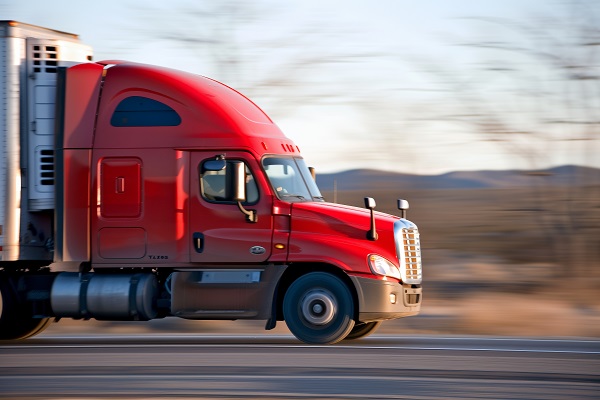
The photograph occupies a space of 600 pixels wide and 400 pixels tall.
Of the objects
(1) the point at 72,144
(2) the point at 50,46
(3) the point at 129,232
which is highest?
A: (2) the point at 50,46

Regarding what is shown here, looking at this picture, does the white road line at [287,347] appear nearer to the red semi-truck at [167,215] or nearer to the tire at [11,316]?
the red semi-truck at [167,215]

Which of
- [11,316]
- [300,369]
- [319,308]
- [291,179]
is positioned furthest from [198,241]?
[300,369]

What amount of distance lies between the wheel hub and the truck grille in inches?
35.3

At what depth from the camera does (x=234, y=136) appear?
537 inches

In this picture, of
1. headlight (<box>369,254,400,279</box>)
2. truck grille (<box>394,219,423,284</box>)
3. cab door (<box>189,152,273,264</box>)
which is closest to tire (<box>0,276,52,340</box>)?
cab door (<box>189,152,273,264</box>)

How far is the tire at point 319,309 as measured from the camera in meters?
13.2

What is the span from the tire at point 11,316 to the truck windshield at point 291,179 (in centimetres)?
366

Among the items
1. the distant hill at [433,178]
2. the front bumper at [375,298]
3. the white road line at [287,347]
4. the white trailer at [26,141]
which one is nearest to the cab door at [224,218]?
the white road line at [287,347]

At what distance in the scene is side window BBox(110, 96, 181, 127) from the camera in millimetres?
13820

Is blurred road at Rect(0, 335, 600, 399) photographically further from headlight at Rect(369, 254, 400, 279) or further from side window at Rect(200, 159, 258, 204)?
side window at Rect(200, 159, 258, 204)

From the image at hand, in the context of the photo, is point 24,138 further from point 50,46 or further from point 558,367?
point 558,367

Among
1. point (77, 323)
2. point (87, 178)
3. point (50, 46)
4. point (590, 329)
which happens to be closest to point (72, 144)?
point (87, 178)

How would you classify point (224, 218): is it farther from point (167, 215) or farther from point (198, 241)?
point (167, 215)

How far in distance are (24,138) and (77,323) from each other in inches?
171
